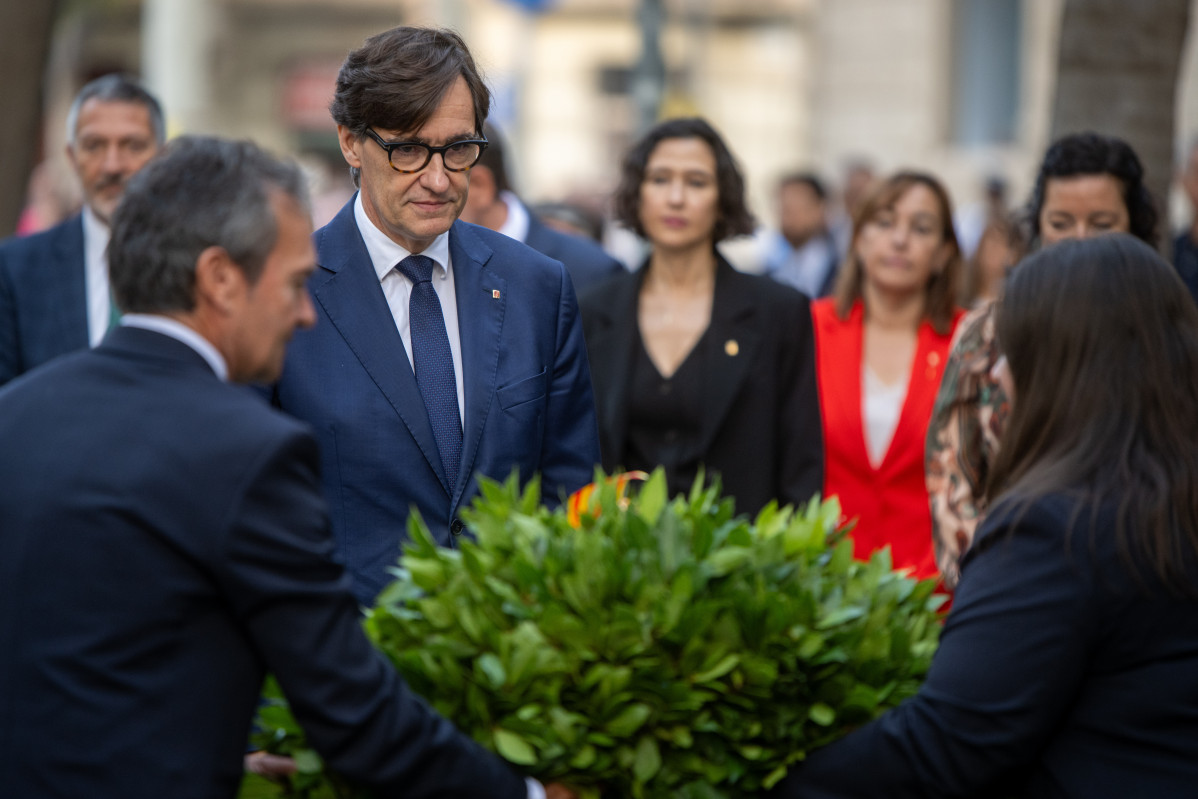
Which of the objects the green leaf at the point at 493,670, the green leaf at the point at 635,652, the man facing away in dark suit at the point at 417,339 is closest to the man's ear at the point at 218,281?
the green leaf at the point at 635,652

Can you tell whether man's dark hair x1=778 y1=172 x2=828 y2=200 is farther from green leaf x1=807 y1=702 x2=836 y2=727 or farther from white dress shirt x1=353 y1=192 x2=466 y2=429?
green leaf x1=807 y1=702 x2=836 y2=727

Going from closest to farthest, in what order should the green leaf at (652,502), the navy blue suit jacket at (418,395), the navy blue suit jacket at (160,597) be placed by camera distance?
the navy blue suit jacket at (160,597) → the green leaf at (652,502) → the navy blue suit jacket at (418,395)

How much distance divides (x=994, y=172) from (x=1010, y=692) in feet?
48.1

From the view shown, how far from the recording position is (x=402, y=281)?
→ 3.64 m

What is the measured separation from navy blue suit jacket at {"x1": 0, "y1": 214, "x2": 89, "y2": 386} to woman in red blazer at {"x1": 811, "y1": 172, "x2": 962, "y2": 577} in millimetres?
2761

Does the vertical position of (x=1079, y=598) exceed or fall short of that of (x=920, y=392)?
it exceeds it

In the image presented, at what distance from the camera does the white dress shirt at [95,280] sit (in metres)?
5.30

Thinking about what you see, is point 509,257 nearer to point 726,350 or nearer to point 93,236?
point 726,350

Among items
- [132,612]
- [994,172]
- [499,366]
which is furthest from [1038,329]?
[994,172]

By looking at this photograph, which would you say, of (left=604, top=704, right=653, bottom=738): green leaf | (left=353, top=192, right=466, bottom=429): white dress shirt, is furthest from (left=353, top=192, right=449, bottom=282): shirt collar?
(left=604, top=704, right=653, bottom=738): green leaf

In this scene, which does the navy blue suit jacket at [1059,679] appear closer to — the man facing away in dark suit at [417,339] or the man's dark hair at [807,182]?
the man facing away in dark suit at [417,339]

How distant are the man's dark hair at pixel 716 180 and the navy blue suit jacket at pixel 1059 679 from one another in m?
3.52

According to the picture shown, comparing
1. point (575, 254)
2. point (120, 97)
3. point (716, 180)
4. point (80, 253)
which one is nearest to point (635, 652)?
point (80, 253)

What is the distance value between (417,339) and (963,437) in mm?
1802
